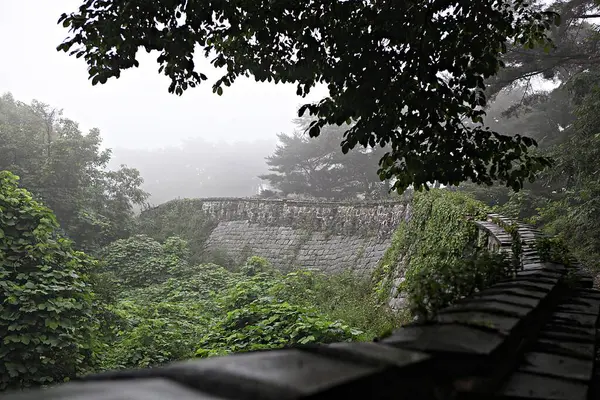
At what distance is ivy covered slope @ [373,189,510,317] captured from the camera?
2.13m

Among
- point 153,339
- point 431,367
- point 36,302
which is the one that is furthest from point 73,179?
point 431,367

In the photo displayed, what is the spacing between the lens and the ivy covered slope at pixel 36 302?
5.48 m

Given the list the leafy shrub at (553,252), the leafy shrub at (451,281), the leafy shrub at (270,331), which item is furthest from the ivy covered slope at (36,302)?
the leafy shrub at (553,252)

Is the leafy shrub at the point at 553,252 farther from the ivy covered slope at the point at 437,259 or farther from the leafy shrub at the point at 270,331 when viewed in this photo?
the leafy shrub at the point at 270,331

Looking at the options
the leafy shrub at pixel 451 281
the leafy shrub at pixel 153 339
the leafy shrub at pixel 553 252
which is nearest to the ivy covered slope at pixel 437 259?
the leafy shrub at pixel 451 281

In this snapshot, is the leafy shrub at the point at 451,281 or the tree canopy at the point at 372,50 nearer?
the leafy shrub at the point at 451,281

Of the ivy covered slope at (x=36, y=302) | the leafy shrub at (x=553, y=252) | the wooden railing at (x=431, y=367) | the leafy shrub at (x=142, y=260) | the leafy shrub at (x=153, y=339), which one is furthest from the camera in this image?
the leafy shrub at (x=142, y=260)

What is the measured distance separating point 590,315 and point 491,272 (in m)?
0.60

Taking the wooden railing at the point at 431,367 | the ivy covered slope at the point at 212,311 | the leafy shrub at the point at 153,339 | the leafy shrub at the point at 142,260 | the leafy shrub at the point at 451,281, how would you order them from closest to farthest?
the wooden railing at the point at 431,367, the leafy shrub at the point at 451,281, the ivy covered slope at the point at 212,311, the leafy shrub at the point at 153,339, the leafy shrub at the point at 142,260

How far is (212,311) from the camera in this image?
34.6ft

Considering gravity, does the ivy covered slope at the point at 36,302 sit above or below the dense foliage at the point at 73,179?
below

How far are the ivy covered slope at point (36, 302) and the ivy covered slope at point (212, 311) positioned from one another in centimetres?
79

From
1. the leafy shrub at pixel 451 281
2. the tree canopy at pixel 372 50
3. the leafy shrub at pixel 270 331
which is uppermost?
the tree canopy at pixel 372 50

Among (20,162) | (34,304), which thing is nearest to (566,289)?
(34,304)
